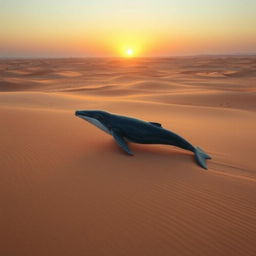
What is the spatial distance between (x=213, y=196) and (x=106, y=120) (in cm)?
199

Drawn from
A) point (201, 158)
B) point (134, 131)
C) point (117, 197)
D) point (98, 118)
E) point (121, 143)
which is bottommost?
point (117, 197)

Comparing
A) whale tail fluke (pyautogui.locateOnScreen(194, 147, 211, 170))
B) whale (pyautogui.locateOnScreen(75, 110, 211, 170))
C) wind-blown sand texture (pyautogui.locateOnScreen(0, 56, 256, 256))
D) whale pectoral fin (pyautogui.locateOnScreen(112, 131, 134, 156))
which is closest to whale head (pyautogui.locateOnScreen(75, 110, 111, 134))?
whale (pyautogui.locateOnScreen(75, 110, 211, 170))

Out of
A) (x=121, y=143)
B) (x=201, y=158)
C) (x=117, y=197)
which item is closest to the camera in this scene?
(x=117, y=197)

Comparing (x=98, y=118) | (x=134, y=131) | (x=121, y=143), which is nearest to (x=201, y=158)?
(x=134, y=131)

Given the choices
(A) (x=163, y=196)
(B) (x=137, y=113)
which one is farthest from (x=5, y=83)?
(A) (x=163, y=196)

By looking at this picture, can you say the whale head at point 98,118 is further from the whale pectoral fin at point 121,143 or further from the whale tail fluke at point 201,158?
the whale tail fluke at point 201,158

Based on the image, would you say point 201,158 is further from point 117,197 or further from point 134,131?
point 117,197

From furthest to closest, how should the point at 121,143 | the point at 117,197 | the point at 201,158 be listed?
the point at 201,158 → the point at 121,143 → the point at 117,197

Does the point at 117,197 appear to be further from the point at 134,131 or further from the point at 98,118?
the point at 98,118

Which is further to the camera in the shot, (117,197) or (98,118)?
(98,118)

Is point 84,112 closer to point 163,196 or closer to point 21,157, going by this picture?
point 21,157

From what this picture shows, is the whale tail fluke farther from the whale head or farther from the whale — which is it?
the whale head

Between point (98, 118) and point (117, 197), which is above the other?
point (98, 118)

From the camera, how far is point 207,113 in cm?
873
